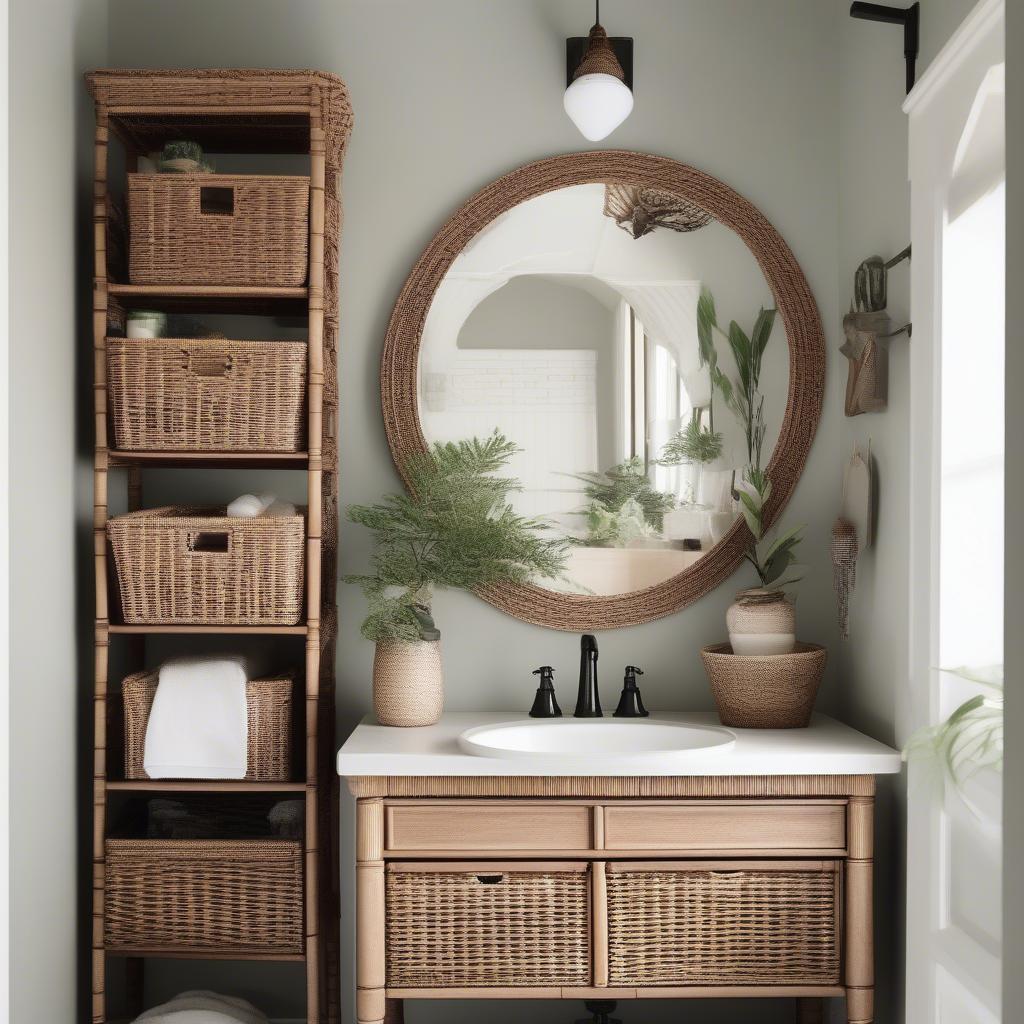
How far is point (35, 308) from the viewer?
1995 mm

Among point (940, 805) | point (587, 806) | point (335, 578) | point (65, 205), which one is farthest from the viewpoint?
point (335, 578)

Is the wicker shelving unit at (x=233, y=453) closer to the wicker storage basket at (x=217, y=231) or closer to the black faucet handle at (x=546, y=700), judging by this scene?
the wicker storage basket at (x=217, y=231)

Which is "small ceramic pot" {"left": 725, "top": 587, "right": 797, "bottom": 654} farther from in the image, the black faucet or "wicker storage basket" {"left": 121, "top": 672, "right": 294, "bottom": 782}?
"wicker storage basket" {"left": 121, "top": 672, "right": 294, "bottom": 782}

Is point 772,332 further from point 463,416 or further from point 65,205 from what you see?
point 65,205

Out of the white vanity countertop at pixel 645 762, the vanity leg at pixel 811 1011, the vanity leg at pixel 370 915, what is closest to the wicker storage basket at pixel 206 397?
the white vanity countertop at pixel 645 762

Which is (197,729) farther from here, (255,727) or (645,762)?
(645,762)

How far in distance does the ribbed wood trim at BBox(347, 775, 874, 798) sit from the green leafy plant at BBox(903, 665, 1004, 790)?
29cm

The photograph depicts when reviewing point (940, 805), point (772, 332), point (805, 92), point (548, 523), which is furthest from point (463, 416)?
point (940, 805)

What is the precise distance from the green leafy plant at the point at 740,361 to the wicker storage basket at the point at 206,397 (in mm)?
937

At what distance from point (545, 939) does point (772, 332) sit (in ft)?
4.70

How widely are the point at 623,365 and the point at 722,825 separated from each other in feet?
3.48

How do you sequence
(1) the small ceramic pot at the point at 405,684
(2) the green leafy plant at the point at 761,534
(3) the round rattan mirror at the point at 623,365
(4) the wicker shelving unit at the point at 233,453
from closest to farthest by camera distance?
(4) the wicker shelving unit at the point at 233,453, (1) the small ceramic pot at the point at 405,684, (2) the green leafy plant at the point at 761,534, (3) the round rattan mirror at the point at 623,365

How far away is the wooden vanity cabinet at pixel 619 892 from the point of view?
77.8 inches

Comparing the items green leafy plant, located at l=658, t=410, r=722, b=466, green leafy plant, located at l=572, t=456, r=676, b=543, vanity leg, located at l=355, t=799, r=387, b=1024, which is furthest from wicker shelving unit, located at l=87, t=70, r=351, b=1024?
green leafy plant, located at l=658, t=410, r=722, b=466
